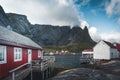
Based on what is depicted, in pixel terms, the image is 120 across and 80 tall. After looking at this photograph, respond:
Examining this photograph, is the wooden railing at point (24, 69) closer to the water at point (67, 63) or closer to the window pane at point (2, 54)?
the window pane at point (2, 54)

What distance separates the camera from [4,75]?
18547 millimetres

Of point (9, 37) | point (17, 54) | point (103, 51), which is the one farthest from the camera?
point (103, 51)

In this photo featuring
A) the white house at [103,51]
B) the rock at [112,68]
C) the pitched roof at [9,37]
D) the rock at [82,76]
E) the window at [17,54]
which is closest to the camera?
the pitched roof at [9,37]

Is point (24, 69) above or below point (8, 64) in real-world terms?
Answer: below

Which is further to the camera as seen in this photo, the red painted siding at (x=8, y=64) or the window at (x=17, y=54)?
the window at (x=17, y=54)

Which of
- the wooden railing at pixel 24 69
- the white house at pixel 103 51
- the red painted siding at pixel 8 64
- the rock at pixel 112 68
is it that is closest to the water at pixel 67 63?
the rock at pixel 112 68

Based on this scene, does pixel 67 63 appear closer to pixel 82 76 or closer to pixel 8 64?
pixel 82 76

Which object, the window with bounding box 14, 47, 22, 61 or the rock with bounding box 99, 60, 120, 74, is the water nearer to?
the rock with bounding box 99, 60, 120, 74

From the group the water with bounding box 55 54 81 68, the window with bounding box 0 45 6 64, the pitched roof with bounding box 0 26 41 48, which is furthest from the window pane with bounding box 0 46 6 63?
the water with bounding box 55 54 81 68

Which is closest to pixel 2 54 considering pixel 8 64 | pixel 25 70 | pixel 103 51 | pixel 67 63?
pixel 8 64

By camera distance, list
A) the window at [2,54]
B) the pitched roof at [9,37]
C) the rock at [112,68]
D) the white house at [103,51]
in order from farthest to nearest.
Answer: the white house at [103,51], the rock at [112,68], the pitched roof at [9,37], the window at [2,54]

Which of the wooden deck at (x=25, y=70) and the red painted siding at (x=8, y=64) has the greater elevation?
the red painted siding at (x=8, y=64)

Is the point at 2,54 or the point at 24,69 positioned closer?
the point at 2,54

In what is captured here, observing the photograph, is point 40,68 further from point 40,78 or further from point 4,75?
point 4,75
